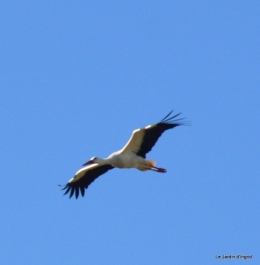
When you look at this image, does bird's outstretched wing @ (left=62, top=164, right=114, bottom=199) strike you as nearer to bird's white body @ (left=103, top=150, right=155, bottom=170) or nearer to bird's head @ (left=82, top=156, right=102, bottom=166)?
bird's head @ (left=82, top=156, right=102, bottom=166)

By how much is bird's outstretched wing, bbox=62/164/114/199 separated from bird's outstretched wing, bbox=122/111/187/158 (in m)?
1.65

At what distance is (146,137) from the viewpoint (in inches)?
478

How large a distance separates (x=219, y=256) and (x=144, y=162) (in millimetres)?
2919

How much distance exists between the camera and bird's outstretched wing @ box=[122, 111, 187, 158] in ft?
39.3

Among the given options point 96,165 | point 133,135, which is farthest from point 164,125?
point 96,165

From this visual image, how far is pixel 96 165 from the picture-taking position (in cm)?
1362

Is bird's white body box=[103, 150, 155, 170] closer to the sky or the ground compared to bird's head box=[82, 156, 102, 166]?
closer to the ground

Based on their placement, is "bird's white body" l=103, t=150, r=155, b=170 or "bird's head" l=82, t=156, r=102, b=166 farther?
"bird's head" l=82, t=156, r=102, b=166

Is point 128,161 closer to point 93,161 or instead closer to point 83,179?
point 93,161

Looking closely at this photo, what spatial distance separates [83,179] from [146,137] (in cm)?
227

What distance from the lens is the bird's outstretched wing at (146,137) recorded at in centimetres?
1198

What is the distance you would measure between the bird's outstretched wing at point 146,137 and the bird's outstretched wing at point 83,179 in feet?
5.41

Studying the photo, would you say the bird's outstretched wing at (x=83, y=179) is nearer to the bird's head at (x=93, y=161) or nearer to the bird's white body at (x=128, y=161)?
the bird's head at (x=93, y=161)

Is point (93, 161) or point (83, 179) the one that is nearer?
point (93, 161)
